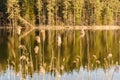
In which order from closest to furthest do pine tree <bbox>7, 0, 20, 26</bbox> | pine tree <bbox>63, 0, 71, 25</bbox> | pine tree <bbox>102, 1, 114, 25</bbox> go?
pine tree <bbox>7, 0, 20, 26</bbox> → pine tree <bbox>63, 0, 71, 25</bbox> → pine tree <bbox>102, 1, 114, 25</bbox>

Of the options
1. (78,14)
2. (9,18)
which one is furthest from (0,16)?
(78,14)

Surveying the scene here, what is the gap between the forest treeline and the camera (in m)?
101

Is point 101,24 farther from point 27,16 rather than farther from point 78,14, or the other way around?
point 27,16

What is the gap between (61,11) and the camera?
106438mm

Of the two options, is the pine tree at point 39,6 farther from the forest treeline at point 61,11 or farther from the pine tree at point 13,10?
the pine tree at point 13,10

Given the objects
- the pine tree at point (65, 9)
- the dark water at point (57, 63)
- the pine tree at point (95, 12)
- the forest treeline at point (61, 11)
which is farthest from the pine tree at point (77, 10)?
the dark water at point (57, 63)

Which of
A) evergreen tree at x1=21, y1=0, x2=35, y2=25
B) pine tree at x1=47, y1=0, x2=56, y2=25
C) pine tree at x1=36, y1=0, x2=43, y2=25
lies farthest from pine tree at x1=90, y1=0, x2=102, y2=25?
evergreen tree at x1=21, y1=0, x2=35, y2=25

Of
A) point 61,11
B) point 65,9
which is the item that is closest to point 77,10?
point 65,9

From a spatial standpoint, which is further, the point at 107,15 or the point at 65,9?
the point at 107,15

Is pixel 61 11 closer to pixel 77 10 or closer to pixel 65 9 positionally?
pixel 65 9

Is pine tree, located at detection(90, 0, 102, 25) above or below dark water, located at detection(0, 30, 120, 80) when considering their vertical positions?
below

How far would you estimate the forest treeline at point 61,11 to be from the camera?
101312mm

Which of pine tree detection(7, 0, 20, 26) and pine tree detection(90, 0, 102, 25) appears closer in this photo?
pine tree detection(7, 0, 20, 26)

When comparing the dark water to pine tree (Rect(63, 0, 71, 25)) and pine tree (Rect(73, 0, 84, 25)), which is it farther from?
pine tree (Rect(73, 0, 84, 25))
